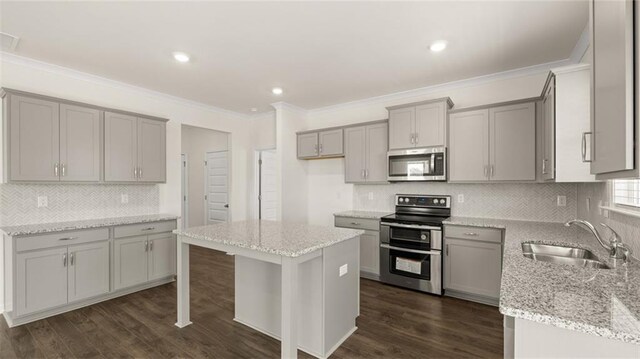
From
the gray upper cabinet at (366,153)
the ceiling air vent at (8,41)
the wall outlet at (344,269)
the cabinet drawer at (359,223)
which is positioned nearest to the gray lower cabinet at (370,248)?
the cabinet drawer at (359,223)

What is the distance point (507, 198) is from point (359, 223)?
189 centimetres

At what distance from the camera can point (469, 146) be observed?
11.6 feet

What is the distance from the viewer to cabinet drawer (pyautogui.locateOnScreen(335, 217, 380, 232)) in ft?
13.3

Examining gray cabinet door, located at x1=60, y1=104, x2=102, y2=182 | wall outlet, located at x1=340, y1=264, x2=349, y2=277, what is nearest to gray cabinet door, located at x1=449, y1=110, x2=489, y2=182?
wall outlet, located at x1=340, y1=264, x2=349, y2=277

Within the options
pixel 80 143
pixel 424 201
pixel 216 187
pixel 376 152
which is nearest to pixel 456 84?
pixel 376 152

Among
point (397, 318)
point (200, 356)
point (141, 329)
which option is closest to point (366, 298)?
point (397, 318)

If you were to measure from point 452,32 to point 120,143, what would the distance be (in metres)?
3.96

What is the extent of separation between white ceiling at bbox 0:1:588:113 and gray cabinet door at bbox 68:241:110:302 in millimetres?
2076

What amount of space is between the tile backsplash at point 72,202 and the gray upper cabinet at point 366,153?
2971mm

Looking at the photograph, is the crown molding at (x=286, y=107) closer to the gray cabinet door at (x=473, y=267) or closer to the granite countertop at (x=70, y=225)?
the granite countertop at (x=70, y=225)

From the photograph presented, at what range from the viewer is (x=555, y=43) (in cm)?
279

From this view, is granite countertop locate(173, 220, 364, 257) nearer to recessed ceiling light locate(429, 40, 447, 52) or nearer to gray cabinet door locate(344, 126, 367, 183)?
gray cabinet door locate(344, 126, 367, 183)

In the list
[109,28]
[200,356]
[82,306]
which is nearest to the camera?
[200,356]

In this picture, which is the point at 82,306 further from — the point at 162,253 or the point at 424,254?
the point at 424,254
